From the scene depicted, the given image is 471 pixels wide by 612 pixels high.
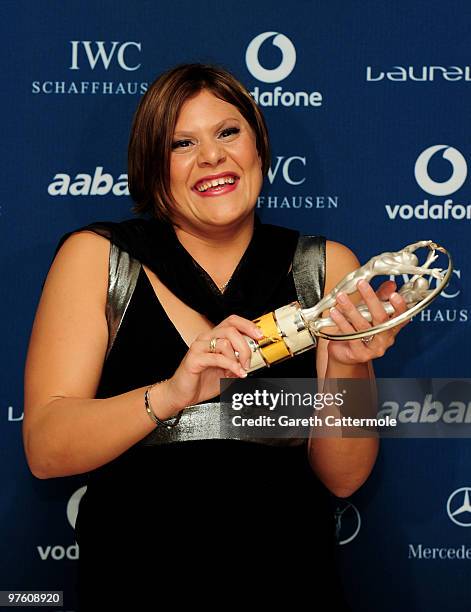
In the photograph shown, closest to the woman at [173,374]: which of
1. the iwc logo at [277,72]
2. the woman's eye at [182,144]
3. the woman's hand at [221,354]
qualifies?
the woman's eye at [182,144]

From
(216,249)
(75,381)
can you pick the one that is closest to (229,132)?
(216,249)

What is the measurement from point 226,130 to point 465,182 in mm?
575

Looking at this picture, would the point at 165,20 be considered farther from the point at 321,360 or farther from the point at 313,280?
the point at 321,360

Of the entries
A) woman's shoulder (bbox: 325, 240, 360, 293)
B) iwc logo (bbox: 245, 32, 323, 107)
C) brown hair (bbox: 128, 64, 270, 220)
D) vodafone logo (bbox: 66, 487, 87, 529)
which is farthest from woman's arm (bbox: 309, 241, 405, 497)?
vodafone logo (bbox: 66, 487, 87, 529)

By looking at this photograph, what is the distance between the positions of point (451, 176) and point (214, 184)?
0.59 metres

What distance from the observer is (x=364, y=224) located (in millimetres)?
1755

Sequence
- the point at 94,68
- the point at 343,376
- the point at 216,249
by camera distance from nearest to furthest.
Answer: the point at 343,376 < the point at 216,249 < the point at 94,68

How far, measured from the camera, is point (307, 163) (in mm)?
1756

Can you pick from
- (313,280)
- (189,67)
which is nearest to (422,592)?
(313,280)

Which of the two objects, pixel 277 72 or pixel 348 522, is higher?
pixel 277 72

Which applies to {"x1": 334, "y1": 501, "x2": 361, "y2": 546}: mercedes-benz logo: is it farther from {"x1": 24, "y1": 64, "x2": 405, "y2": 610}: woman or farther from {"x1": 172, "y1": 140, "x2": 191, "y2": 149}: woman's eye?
{"x1": 172, "y1": 140, "x2": 191, "y2": 149}: woman's eye

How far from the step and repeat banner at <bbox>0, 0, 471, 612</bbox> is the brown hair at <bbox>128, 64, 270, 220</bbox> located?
314 millimetres

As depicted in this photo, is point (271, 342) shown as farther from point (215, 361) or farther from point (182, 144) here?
point (182, 144)

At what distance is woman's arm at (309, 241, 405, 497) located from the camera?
3.87 ft
